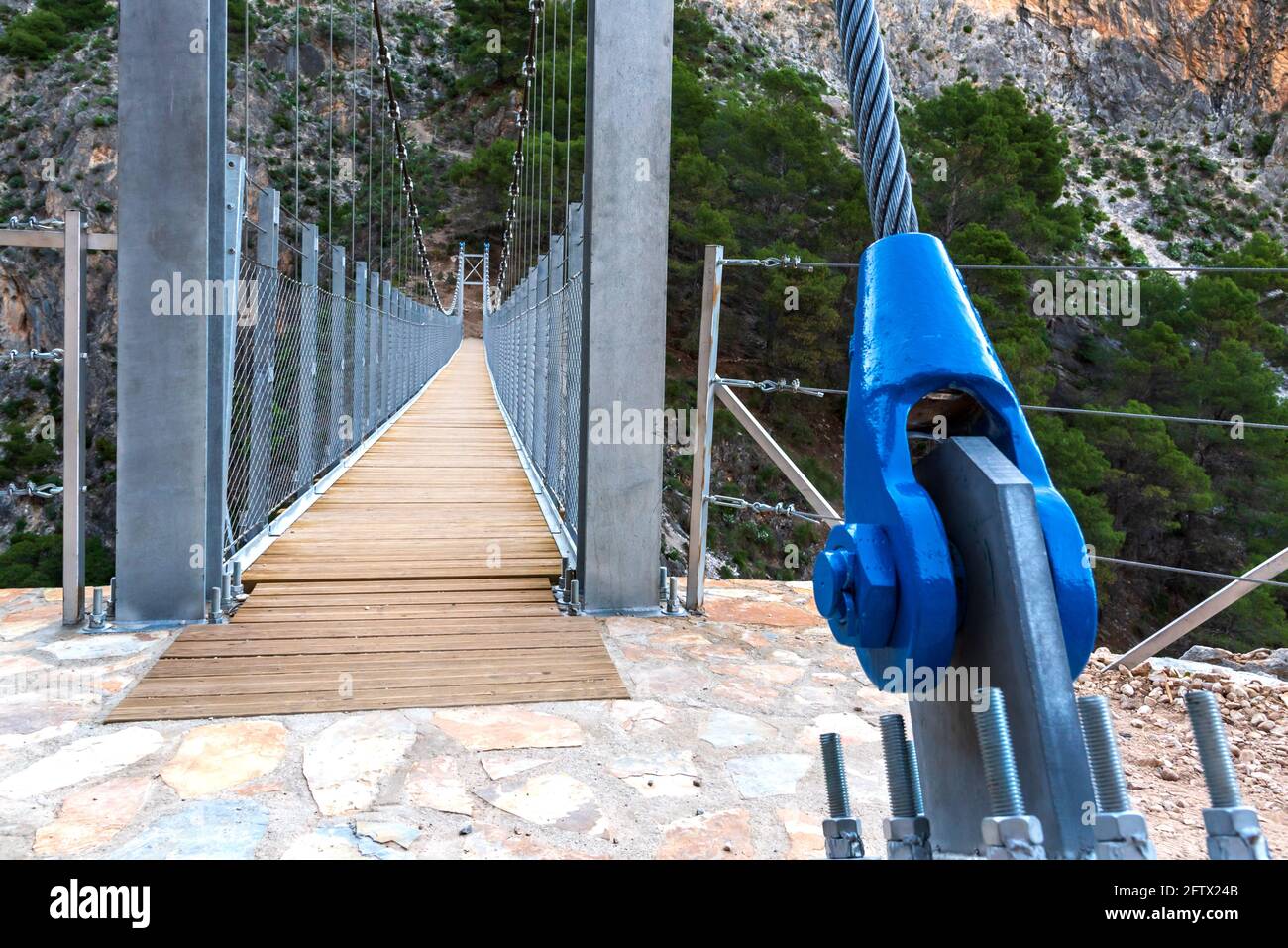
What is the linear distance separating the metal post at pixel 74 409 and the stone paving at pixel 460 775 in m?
0.26

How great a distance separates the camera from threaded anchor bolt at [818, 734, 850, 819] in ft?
2.23

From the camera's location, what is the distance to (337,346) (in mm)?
5738

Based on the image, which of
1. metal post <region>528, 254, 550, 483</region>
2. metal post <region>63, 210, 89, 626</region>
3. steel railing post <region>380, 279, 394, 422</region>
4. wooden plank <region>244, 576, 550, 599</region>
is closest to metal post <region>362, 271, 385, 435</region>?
steel railing post <region>380, 279, 394, 422</region>

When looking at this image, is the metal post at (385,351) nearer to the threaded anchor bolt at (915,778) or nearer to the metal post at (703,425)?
the metal post at (703,425)

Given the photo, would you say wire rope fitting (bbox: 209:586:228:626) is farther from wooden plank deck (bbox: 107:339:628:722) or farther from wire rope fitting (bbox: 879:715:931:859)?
wire rope fitting (bbox: 879:715:931:859)

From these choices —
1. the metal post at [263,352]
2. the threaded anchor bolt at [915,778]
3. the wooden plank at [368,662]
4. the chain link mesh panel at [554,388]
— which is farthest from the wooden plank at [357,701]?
the threaded anchor bolt at [915,778]

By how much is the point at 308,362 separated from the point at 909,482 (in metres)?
4.76

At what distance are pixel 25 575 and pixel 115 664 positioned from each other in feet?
55.0

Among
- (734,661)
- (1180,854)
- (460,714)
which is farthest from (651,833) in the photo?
(734,661)

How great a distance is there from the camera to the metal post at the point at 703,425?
318 centimetres

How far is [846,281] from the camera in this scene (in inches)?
680

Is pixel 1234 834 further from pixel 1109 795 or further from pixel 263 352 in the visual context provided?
pixel 263 352

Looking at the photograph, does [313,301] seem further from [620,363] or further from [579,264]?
[620,363]

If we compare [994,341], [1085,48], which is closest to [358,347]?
[994,341]
